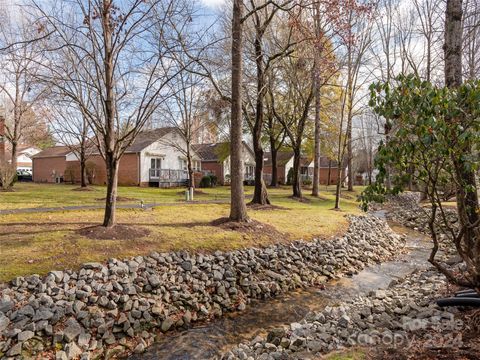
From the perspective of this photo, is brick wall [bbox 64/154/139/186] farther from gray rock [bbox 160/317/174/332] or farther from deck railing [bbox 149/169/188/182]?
gray rock [bbox 160/317/174/332]

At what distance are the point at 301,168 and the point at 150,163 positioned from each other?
924 inches

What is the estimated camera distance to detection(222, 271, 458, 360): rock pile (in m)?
4.10

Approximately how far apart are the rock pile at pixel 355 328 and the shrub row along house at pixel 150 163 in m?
19.3

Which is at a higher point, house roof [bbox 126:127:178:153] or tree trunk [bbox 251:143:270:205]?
house roof [bbox 126:127:178:153]

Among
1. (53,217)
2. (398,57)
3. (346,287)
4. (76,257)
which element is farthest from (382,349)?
(398,57)

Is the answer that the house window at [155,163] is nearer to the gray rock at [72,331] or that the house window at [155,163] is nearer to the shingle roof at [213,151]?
the shingle roof at [213,151]

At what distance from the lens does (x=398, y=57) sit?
23.3 metres

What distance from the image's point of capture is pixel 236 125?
10.3 meters

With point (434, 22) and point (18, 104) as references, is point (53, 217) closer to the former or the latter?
point (18, 104)

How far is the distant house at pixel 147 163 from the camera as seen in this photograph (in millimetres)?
27594

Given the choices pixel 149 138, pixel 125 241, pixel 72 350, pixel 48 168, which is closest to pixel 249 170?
pixel 149 138

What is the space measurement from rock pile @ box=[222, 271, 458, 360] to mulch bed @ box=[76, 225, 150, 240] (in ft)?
14.0

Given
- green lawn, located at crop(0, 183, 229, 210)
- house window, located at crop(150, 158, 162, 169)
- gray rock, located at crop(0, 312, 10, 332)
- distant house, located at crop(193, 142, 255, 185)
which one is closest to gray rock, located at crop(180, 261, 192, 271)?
gray rock, located at crop(0, 312, 10, 332)

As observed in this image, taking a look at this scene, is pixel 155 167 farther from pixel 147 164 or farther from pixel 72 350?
pixel 72 350
